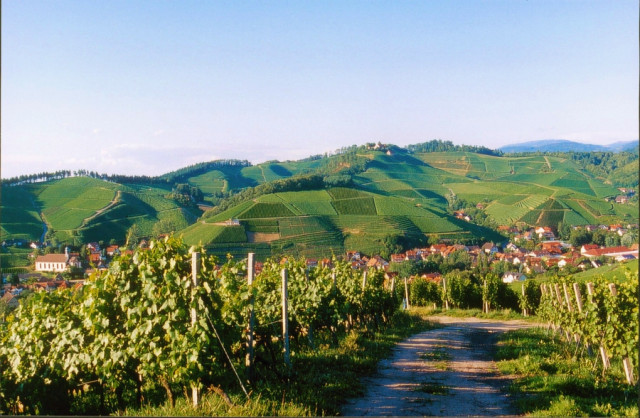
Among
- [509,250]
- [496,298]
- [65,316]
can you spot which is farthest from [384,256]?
[65,316]

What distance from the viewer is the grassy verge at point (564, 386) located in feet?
20.6

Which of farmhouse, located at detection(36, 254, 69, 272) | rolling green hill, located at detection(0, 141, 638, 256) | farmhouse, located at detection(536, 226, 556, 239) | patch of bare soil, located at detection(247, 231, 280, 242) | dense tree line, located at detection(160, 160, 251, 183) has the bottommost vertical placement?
farmhouse, located at detection(536, 226, 556, 239)

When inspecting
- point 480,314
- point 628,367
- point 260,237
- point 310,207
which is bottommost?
point 480,314

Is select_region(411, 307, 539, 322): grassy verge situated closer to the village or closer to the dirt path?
the village

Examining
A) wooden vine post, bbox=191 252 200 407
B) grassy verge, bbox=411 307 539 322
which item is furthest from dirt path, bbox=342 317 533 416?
grassy verge, bbox=411 307 539 322

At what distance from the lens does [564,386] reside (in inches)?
292

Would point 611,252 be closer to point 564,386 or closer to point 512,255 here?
point 512,255

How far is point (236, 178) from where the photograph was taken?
119125 millimetres

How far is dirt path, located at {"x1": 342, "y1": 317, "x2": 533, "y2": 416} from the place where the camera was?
6848 millimetres


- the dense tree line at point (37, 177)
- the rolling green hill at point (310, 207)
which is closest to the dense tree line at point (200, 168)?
the rolling green hill at point (310, 207)

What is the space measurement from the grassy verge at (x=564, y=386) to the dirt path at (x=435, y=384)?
13.3 inches

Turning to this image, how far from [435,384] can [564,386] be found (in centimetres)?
212

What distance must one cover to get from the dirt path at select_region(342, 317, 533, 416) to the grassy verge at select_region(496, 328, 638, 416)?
0.34 metres

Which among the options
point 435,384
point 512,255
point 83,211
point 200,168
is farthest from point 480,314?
point 200,168
